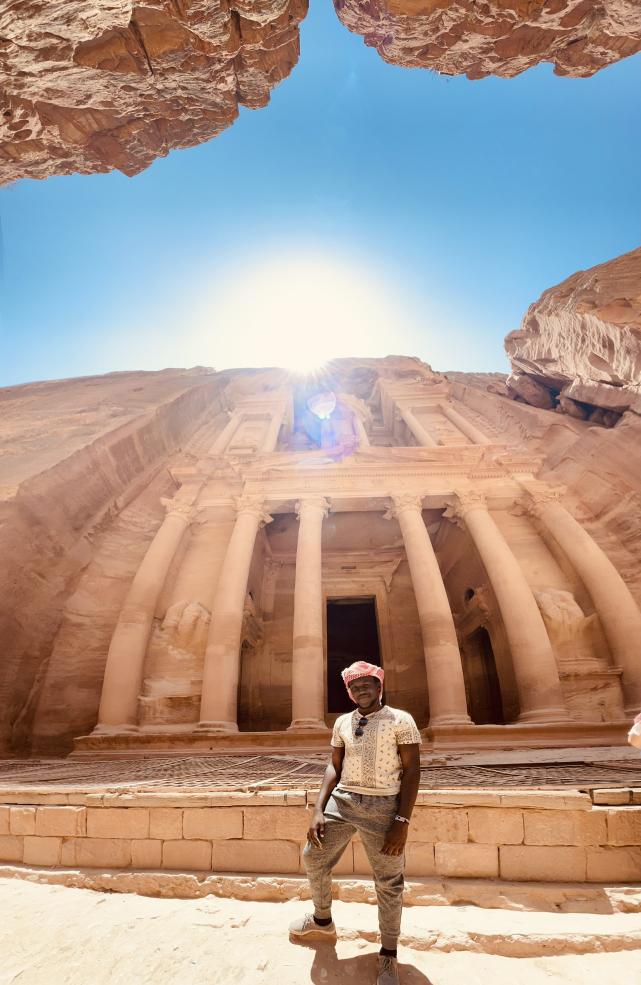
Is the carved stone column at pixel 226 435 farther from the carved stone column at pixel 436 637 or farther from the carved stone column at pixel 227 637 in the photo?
the carved stone column at pixel 436 637

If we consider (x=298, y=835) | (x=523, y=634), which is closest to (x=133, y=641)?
(x=298, y=835)

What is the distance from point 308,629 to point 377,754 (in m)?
9.94

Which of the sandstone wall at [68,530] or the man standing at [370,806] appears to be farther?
the sandstone wall at [68,530]

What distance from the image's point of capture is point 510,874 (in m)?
3.79

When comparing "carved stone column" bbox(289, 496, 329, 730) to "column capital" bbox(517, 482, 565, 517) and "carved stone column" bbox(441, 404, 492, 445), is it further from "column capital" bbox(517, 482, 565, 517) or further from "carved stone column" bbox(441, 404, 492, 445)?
"carved stone column" bbox(441, 404, 492, 445)

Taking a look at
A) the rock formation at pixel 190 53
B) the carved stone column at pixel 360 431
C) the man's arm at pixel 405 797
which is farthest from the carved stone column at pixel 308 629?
the rock formation at pixel 190 53

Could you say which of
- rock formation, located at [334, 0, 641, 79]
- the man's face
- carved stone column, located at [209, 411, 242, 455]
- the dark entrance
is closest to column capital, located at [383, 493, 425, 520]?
the dark entrance

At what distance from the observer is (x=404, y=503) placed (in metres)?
15.9

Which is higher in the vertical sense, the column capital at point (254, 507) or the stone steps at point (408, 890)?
the column capital at point (254, 507)

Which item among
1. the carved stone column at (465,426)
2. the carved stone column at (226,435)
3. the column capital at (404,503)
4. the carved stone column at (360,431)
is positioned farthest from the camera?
the carved stone column at (360,431)

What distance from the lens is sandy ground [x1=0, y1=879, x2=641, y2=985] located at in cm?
255

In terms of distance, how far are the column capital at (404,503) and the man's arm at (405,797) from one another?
13000mm

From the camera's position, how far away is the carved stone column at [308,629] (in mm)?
11227

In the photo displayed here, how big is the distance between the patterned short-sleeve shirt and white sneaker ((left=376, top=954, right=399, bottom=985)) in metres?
0.75
